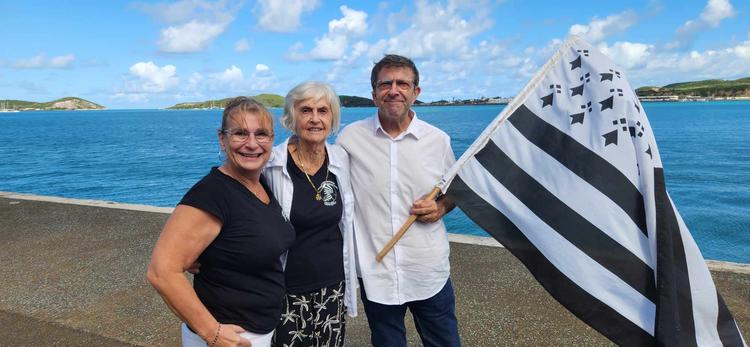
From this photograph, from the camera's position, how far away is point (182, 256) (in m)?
2.00

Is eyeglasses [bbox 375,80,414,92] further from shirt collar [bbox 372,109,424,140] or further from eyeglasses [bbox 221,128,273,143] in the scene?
eyeglasses [bbox 221,128,273,143]

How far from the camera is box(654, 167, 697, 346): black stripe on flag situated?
227 cm

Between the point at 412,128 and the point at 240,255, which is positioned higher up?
the point at 412,128

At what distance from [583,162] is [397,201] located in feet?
3.35

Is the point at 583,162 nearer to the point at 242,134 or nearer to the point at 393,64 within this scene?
the point at 393,64

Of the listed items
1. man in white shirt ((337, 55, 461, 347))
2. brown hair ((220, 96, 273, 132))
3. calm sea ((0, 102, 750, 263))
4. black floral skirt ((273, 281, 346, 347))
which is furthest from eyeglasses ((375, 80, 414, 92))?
calm sea ((0, 102, 750, 263))

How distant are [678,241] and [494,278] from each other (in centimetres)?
292

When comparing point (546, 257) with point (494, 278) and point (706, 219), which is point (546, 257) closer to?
point (494, 278)

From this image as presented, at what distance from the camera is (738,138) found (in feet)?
145

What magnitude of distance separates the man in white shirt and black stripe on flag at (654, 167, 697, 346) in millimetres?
1080

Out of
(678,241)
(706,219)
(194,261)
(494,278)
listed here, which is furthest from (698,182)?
(194,261)

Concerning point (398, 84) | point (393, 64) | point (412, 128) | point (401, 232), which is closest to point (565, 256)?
point (401, 232)

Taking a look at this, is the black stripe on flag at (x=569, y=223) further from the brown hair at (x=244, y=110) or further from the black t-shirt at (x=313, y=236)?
the brown hair at (x=244, y=110)

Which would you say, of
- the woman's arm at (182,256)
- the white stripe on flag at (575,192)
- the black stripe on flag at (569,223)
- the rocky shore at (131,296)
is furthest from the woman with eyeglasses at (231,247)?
the rocky shore at (131,296)
